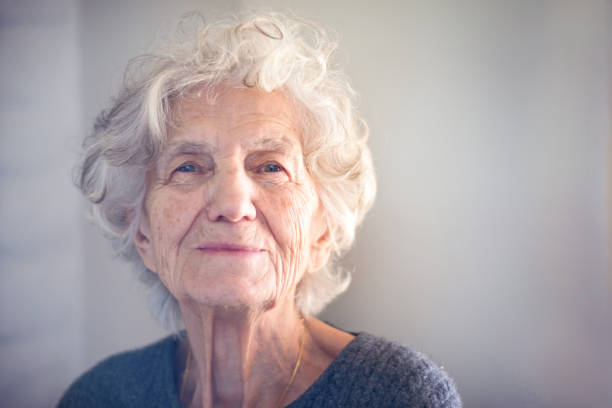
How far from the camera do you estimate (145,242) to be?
1.13 m

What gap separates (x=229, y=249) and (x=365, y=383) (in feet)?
1.39

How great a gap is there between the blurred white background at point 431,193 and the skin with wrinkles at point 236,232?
0.35 m

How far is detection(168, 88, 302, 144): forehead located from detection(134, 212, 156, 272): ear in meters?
0.25

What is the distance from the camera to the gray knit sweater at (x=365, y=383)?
94 cm

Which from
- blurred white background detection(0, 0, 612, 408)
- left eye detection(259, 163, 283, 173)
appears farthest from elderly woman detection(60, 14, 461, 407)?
blurred white background detection(0, 0, 612, 408)

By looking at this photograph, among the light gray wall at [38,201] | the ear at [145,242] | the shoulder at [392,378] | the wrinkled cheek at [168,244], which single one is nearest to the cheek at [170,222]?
the wrinkled cheek at [168,244]

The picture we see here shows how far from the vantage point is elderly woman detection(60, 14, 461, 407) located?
3.07 ft

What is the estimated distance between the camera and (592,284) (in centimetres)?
105

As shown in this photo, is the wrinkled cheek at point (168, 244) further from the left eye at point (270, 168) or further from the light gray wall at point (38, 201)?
the light gray wall at point (38, 201)

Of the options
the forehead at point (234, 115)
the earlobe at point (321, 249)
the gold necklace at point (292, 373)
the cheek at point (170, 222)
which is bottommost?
the gold necklace at point (292, 373)

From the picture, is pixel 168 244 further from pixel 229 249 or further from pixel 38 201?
pixel 38 201

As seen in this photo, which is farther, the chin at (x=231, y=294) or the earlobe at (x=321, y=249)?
the earlobe at (x=321, y=249)

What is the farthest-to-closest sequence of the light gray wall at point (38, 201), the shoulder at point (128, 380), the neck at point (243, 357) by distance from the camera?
the light gray wall at point (38, 201), the shoulder at point (128, 380), the neck at point (243, 357)

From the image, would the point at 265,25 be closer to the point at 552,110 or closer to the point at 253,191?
the point at 253,191
